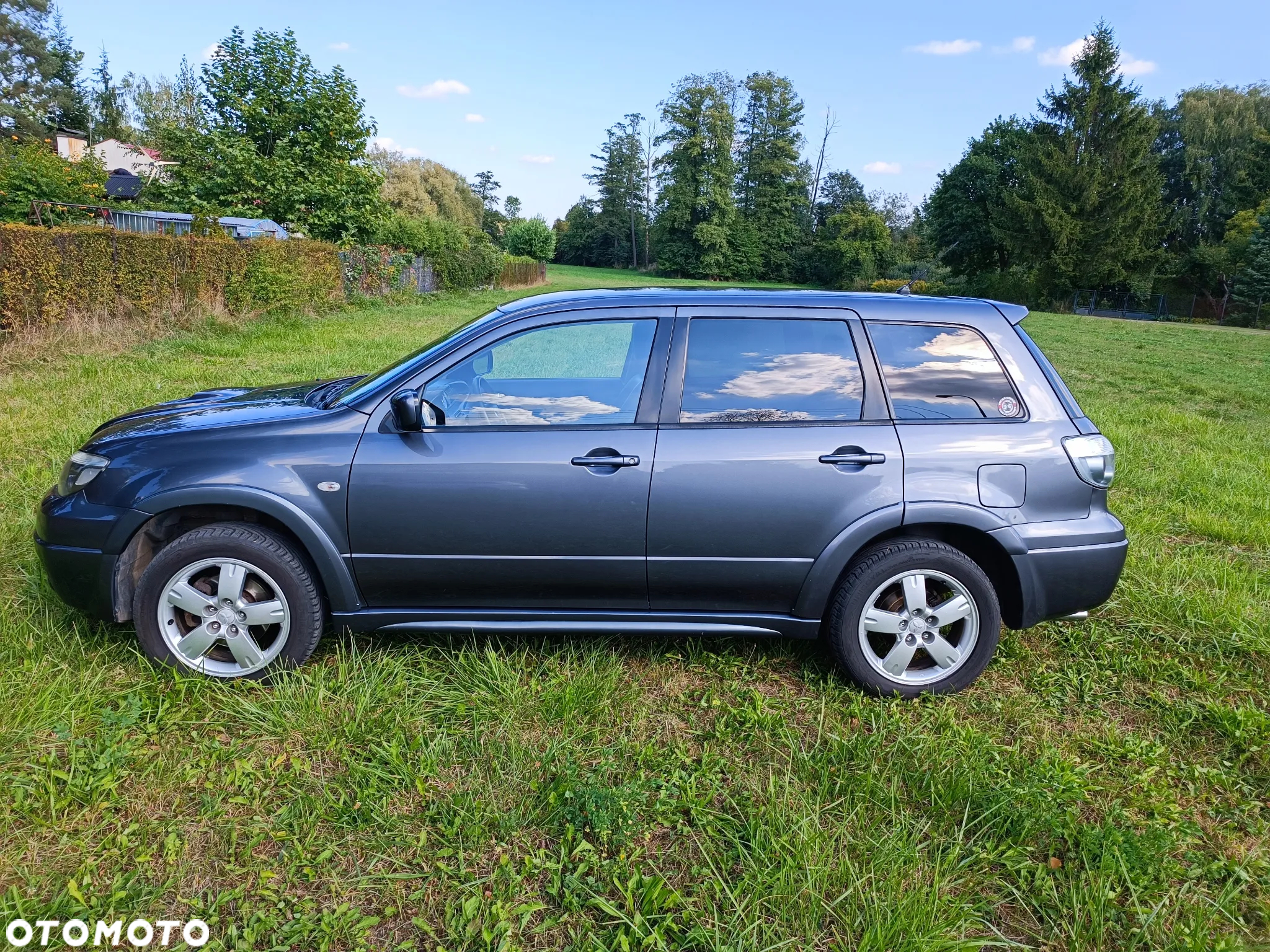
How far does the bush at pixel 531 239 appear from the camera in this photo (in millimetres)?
53031

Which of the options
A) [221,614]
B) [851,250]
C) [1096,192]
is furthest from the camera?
[851,250]

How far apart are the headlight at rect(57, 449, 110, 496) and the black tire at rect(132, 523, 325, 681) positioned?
18.7 inches

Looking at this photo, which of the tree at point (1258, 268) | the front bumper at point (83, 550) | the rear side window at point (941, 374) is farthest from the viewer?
the tree at point (1258, 268)

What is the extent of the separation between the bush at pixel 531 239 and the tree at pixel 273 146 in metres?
29.7

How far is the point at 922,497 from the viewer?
329 cm

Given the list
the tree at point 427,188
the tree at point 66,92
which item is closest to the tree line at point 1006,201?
the tree at point 427,188

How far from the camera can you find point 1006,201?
46656mm

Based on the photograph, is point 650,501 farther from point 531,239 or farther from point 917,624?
point 531,239

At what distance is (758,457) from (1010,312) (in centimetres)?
141

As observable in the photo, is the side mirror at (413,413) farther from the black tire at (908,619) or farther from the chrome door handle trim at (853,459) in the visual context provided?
the black tire at (908,619)

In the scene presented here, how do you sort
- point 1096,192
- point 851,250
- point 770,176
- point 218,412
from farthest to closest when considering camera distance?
point 770,176 < point 851,250 < point 1096,192 < point 218,412

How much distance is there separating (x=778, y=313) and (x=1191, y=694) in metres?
2.43

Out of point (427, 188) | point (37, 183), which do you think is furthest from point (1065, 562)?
point (427, 188)

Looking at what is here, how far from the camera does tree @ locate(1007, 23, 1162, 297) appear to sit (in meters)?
44.1
